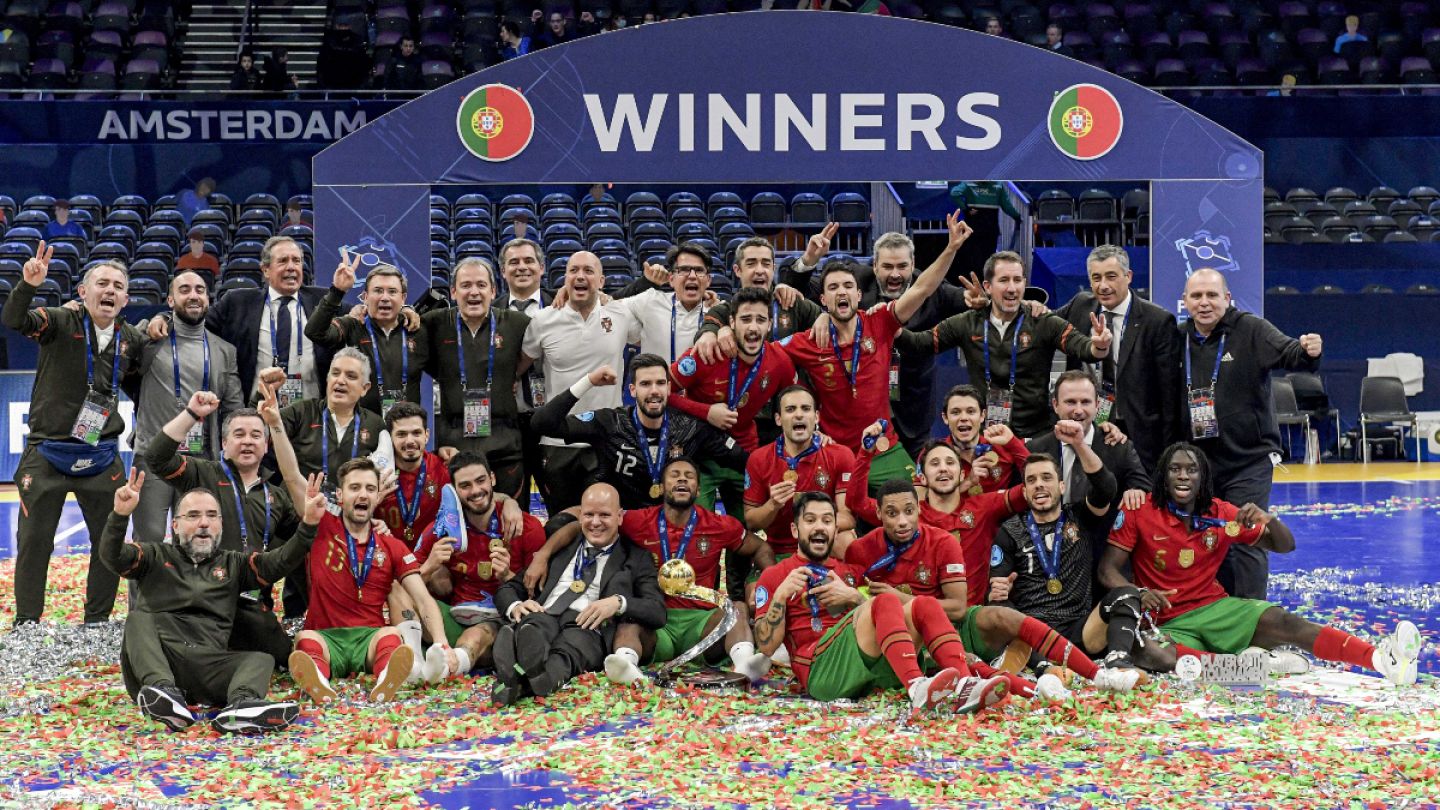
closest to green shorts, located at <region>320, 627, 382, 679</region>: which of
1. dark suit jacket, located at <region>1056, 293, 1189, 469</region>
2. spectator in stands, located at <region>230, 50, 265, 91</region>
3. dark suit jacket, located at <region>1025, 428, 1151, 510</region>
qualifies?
dark suit jacket, located at <region>1025, 428, 1151, 510</region>

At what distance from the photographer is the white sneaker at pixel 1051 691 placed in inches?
246

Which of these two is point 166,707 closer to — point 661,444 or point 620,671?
point 620,671

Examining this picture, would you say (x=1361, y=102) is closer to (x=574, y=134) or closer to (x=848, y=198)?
(x=848, y=198)

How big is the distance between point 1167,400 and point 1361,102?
12.6 metres

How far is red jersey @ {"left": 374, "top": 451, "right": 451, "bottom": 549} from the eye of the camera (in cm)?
759

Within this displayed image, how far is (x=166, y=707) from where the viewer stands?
238 inches

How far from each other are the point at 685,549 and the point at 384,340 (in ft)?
6.76

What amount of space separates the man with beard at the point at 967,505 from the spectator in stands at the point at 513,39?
1302 cm

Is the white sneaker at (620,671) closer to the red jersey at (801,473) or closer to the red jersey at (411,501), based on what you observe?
the red jersey at (801,473)

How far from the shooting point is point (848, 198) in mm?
18078

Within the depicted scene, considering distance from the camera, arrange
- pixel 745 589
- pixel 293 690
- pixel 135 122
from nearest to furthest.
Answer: pixel 293 690
pixel 745 589
pixel 135 122

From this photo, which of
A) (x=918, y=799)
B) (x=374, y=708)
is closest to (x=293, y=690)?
(x=374, y=708)

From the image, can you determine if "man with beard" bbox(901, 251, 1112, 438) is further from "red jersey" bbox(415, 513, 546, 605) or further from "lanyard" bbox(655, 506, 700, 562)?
"red jersey" bbox(415, 513, 546, 605)

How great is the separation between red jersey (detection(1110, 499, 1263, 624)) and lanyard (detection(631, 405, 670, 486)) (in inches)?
87.2
